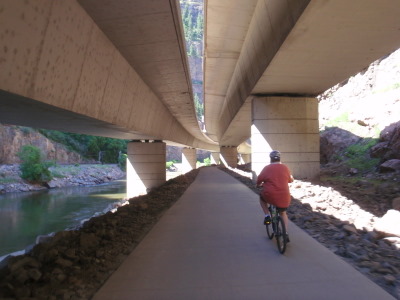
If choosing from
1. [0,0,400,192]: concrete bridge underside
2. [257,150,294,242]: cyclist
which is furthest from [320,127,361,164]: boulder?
[257,150,294,242]: cyclist

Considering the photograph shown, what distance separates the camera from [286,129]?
14102 mm

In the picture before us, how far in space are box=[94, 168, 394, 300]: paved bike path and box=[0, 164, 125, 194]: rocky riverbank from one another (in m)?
34.7

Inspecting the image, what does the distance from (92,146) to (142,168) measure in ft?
200

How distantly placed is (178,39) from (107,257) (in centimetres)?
452

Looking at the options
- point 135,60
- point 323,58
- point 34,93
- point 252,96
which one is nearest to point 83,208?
point 252,96

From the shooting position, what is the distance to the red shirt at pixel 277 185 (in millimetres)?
5652

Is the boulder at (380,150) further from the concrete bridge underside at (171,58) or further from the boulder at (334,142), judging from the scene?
the concrete bridge underside at (171,58)

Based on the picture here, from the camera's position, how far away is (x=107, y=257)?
5.42m

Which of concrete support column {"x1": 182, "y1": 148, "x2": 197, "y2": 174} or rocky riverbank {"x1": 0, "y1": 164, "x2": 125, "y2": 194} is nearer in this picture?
rocky riverbank {"x1": 0, "y1": 164, "x2": 125, "y2": 194}

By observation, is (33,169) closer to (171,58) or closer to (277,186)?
(171,58)

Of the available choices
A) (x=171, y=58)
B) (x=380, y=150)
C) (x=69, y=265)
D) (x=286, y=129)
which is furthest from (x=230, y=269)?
(x=380, y=150)

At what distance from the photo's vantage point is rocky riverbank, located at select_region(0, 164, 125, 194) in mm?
37844

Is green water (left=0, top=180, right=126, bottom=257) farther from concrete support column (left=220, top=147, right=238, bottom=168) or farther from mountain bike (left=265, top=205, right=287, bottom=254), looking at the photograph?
concrete support column (left=220, top=147, right=238, bottom=168)

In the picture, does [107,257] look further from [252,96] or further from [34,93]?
[252,96]
